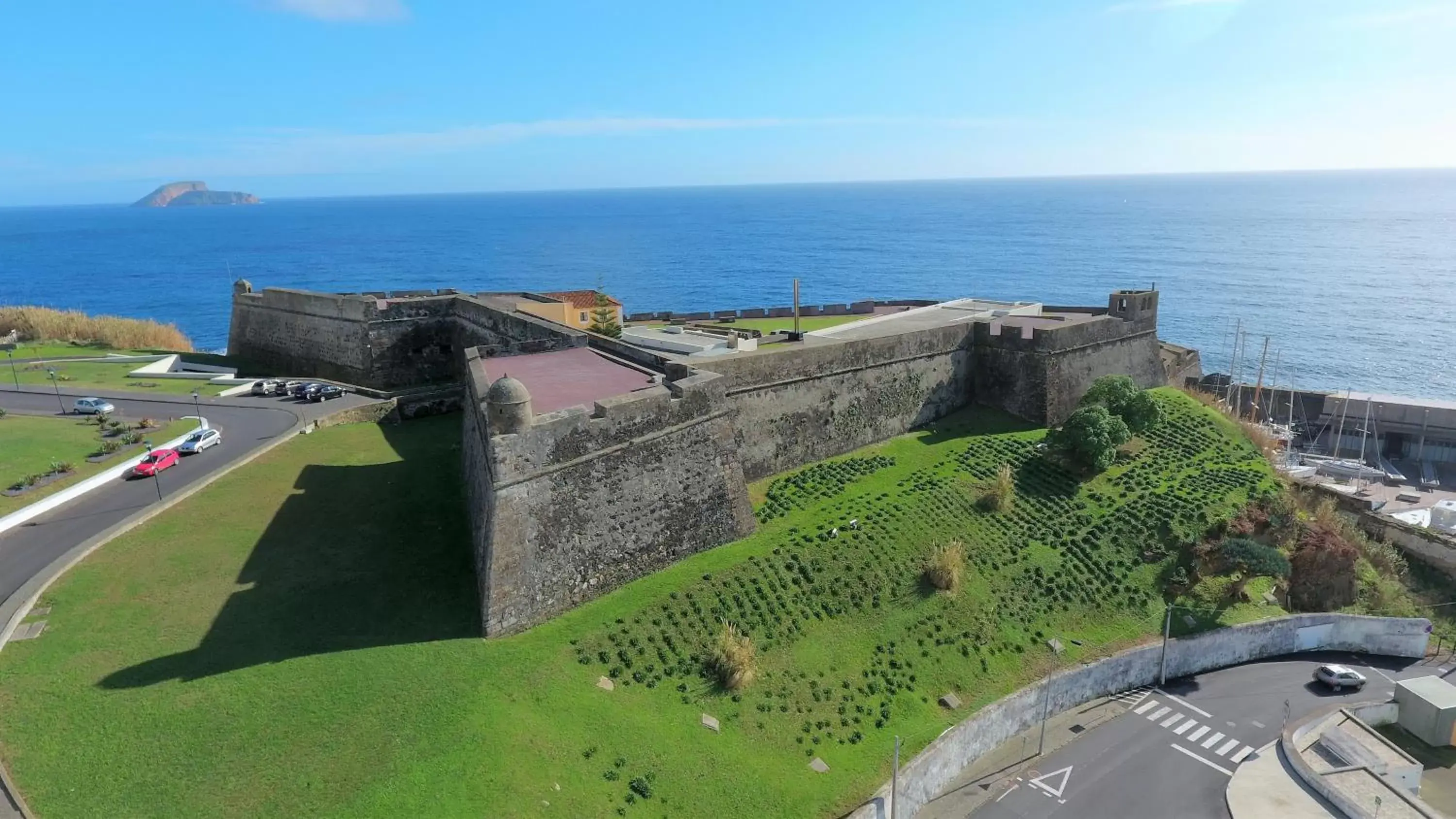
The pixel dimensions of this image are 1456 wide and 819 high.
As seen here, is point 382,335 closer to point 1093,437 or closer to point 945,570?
point 945,570

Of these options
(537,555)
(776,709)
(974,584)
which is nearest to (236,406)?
(537,555)

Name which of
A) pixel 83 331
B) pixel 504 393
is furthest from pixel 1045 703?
pixel 83 331

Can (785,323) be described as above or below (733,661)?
above

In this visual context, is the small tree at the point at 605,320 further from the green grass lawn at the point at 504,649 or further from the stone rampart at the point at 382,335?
the green grass lawn at the point at 504,649

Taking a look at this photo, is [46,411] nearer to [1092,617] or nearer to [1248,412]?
[1092,617]

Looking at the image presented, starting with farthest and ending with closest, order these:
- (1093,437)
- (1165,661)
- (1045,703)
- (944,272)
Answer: (944,272), (1093,437), (1165,661), (1045,703)

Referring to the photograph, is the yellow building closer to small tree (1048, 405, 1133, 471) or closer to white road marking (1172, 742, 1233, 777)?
small tree (1048, 405, 1133, 471)

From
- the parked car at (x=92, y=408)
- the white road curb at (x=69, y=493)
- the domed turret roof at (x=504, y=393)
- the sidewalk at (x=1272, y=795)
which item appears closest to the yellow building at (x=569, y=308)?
the white road curb at (x=69, y=493)
